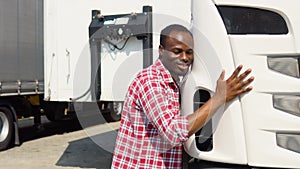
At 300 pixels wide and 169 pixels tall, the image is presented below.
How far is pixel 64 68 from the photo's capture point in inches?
213

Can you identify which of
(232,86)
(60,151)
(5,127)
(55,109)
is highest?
(232,86)

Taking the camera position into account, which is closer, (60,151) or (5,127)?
(60,151)

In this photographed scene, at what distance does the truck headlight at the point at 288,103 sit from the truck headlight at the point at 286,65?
0.45 ft

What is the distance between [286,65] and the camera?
234 cm

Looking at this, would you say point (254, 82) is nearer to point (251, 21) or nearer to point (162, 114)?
point (251, 21)

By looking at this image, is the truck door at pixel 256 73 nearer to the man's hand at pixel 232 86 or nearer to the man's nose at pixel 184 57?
the man's hand at pixel 232 86

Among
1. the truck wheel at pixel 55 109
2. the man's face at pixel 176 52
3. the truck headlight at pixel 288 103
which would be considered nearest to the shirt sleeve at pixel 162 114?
the man's face at pixel 176 52

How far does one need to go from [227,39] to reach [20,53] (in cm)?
622

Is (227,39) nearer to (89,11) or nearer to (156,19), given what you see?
(156,19)

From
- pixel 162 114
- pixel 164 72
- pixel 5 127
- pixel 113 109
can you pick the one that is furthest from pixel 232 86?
pixel 5 127

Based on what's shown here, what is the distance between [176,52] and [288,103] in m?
0.75

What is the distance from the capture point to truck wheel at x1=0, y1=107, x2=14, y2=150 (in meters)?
7.62

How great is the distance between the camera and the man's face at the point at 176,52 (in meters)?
2.19

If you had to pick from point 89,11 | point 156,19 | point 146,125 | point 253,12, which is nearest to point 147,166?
point 146,125
